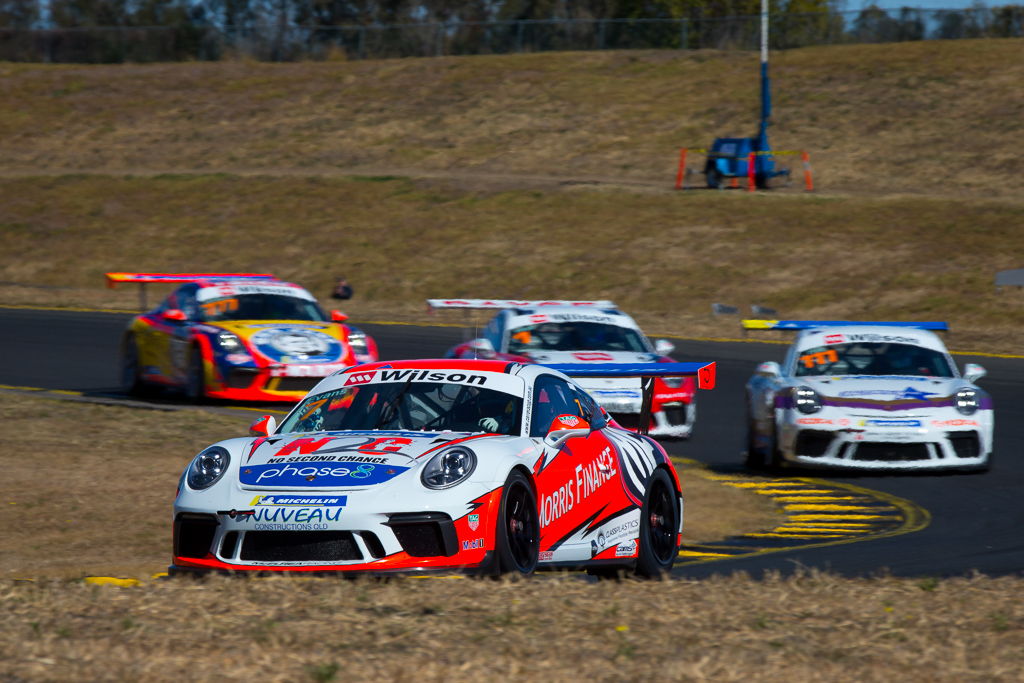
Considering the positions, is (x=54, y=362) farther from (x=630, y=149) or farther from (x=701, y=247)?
(x=630, y=149)

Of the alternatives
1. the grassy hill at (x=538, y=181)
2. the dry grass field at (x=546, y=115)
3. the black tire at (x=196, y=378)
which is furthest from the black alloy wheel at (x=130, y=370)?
the dry grass field at (x=546, y=115)

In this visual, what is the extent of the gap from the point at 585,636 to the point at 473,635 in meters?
0.42

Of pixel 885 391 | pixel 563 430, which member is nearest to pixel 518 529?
pixel 563 430

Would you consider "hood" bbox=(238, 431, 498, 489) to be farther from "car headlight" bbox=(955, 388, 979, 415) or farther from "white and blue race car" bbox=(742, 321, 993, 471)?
"car headlight" bbox=(955, 388, 979, 415)

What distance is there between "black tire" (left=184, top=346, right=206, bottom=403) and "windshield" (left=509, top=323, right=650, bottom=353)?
11.2 ft

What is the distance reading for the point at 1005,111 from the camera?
47.1 metres

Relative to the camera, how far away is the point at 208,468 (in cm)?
743

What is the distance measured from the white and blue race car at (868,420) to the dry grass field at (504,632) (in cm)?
631

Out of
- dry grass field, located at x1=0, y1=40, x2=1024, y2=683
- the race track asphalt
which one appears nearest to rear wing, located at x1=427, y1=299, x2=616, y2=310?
the race track asphalt

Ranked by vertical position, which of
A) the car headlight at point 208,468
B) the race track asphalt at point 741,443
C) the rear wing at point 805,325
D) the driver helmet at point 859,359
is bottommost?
the race track asphalt at point 741,443

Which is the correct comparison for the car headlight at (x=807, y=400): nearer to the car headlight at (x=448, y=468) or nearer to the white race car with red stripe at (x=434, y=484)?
the white race car with red stripe at (x=434, y=484)

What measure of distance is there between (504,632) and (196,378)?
11.7m

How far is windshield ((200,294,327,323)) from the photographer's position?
17328mm

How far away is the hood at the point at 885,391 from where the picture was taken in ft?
44.5
